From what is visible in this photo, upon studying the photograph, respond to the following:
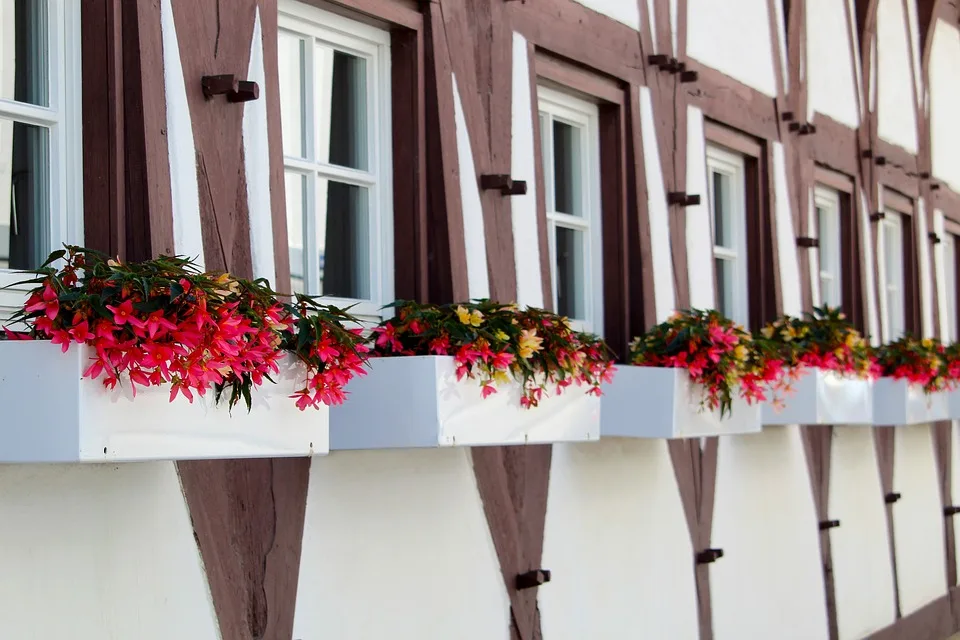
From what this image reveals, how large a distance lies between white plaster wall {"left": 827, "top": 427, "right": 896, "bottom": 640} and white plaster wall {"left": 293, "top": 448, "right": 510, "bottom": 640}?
3.39 m

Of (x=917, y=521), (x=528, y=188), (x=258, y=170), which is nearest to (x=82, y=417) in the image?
(x=258, y=170)

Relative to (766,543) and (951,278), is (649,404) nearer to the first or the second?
(766,543)

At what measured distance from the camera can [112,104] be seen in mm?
3127

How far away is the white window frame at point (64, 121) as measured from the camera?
10.2 ft

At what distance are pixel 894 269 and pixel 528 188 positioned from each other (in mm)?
4960

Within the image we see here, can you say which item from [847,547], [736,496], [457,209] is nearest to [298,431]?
[457,209]

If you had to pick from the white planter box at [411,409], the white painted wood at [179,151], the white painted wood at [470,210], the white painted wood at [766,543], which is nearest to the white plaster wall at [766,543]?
the white painted wood at [766,543]

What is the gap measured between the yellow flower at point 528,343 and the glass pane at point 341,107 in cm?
70

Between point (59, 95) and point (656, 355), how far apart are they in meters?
2.52

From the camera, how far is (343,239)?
407 centimetres

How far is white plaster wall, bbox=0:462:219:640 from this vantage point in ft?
9.35

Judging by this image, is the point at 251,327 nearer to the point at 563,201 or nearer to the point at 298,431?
the point at 298,431

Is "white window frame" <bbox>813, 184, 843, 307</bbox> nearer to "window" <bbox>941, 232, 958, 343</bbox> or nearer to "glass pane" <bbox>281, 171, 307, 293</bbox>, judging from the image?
"window" <bbox>941, 232, 958, 343</bbox>

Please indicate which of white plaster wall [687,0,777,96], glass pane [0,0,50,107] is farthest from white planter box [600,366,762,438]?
glass pane [0,0,50,107]
